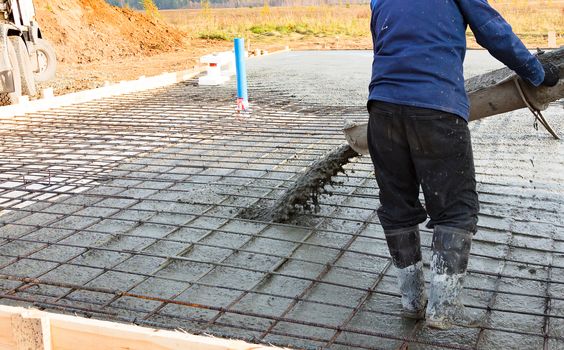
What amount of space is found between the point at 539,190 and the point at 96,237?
295cm

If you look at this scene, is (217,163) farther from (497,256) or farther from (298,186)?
(497,256)

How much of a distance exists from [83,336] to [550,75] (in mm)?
Result: 2089

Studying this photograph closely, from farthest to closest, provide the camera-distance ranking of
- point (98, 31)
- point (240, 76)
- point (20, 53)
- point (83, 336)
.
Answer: point (98, 31) < point (20, 53) < point (240, 76) < point (83, 336)

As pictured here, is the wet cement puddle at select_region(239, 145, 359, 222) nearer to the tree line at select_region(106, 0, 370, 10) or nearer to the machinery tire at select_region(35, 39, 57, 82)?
the machinery tire at select_region(35, 39, 57, 82)

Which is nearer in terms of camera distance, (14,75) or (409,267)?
(409,267)

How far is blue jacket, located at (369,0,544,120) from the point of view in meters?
2.50

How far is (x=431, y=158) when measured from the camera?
101 inches

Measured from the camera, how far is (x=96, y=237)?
13.0 feet

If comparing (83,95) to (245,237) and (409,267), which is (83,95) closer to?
(245,237)

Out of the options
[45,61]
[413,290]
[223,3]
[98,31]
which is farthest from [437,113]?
[223,3]

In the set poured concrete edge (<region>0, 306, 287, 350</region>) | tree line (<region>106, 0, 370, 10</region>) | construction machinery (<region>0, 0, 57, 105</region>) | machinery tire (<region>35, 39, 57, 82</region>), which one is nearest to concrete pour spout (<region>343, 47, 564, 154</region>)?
poured concrete edge (<region>0, 306, 287, 350</region>)

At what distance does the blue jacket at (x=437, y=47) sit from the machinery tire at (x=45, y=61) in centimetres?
904

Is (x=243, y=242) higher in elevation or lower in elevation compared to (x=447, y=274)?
lower

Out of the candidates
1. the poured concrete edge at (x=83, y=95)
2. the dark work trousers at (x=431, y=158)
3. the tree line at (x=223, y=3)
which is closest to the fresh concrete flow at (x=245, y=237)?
the dark work trousers at (x=431, y=158)
